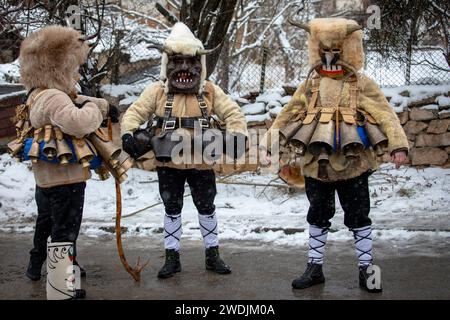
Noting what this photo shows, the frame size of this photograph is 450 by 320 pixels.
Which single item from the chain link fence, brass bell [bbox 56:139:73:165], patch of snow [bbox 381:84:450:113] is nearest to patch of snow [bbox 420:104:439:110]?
patch of snow [bbox 381:84:450:113]

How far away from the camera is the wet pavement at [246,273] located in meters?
4.47

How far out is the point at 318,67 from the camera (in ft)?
14.9

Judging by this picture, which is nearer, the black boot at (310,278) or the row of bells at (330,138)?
the row of bells at (330,138)

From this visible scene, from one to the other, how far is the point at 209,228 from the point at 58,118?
1552 millimetres

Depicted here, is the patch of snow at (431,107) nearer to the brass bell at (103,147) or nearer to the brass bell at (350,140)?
the brass bell at (350,140)

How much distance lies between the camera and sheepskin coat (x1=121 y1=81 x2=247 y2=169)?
189 inches

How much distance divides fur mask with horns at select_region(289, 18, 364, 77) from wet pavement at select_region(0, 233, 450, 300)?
5.32 ft

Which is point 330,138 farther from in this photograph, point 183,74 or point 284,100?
point 284,100

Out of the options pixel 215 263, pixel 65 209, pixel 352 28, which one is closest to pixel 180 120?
pixel 65 209

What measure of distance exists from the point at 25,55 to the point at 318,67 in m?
2.14

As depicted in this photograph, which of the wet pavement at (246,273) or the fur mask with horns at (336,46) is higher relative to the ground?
the fur mask with horns at (336,46)

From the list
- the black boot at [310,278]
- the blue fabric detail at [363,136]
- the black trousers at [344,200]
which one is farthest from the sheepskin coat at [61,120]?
the blue fabric detail at [363,136]

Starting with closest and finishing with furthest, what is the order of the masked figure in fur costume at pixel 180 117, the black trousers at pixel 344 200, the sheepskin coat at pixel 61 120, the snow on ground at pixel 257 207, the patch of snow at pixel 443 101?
1. the sheepskin coat at pixel 61 120
2. the black trousers at pixel 344 200
3. the masked figure in fur costume at pixel 180 117
4. the snow on ground at pixel 257 207
5. the patch of snow at pixel 443 101

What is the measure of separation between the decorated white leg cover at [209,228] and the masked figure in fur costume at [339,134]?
0.81 metres
